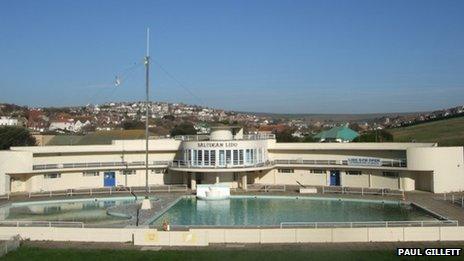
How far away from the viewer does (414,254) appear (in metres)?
20.0

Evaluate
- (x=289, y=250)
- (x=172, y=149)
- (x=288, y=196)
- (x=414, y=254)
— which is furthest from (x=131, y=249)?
(x=172, y=149)

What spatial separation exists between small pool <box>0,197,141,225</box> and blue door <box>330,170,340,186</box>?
1653 cm

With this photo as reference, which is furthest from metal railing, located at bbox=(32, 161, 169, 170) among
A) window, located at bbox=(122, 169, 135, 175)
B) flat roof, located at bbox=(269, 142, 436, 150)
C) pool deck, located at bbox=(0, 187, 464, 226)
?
flat roof, located at bbox=(269, 142, 436, 150)

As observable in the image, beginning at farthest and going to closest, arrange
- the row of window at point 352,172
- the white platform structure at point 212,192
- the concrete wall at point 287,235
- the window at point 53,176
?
the window at point 53,176
the row of window at point 352,172
the white platform structure at point 212,192
the concrete wall at point 287,235

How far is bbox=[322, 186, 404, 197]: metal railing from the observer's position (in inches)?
1457

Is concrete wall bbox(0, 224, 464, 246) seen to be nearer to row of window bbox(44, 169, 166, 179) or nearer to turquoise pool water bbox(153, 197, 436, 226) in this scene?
turquoise pool water bbox(153, 197, 436, 226)

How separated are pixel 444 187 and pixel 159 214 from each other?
21.1 metres

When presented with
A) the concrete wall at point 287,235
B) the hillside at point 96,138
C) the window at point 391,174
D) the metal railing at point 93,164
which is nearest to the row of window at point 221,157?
the metal railing at point 93,164

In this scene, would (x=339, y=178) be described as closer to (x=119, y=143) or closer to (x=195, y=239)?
(x=119, y=143)

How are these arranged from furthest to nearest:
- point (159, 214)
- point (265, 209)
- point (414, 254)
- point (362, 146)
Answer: point (362, 146)
point (265, 209)
point (159, 214)
point (414, 254)

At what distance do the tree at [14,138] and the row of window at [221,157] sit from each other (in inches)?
1297

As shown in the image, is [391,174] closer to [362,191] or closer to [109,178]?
[362,191]

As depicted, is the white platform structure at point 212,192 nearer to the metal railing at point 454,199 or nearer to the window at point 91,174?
the window at point 91,174

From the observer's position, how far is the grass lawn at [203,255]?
771 inches
